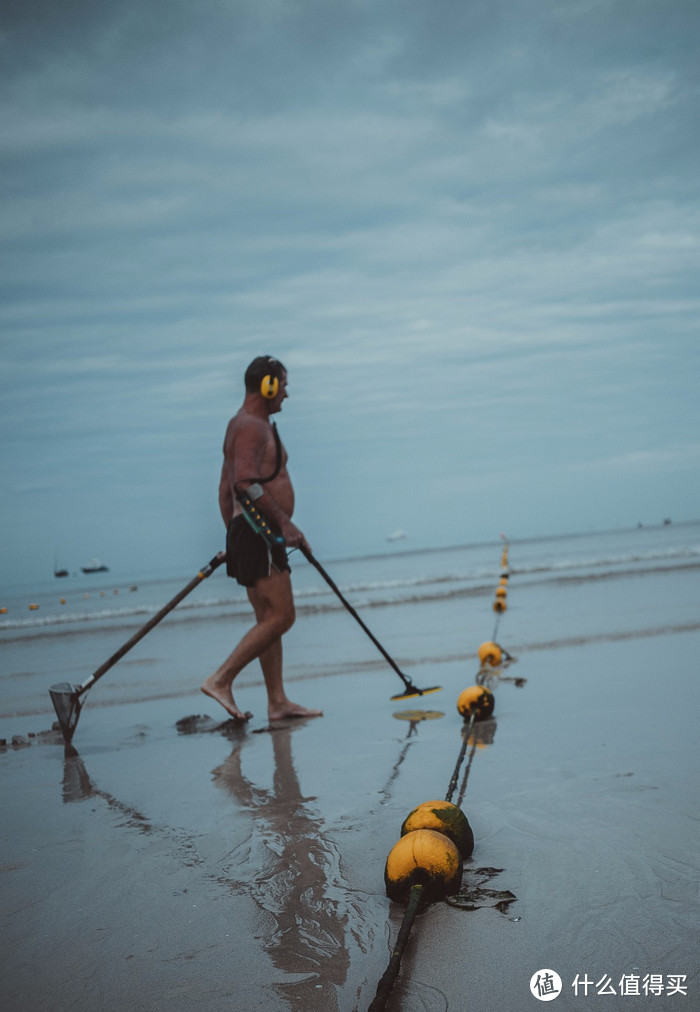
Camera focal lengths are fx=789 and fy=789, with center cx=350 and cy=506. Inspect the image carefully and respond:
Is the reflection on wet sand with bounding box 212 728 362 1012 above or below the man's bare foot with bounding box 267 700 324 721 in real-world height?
above

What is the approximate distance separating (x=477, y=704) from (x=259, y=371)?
2.37 meters

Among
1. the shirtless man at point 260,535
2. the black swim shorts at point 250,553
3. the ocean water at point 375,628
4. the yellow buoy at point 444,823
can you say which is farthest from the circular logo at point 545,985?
the ocean water at point 375,628

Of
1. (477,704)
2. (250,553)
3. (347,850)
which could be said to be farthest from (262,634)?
(347,850)

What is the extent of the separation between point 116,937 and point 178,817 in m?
1.04

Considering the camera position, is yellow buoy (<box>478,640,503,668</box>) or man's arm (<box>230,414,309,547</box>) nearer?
man's arm (<box>230,414,309,547</box>)

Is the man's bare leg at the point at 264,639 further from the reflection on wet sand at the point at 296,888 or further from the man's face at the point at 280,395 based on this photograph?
the reflection on wet sand at the point at 296,888

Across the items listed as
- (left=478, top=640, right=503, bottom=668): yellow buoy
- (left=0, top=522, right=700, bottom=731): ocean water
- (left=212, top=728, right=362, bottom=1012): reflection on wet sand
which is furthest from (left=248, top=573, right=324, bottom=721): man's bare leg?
(left=0, top=522, right=700, bottom=731): ocean water

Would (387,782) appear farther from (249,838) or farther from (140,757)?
(140,757)

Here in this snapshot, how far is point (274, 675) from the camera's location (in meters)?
5.02

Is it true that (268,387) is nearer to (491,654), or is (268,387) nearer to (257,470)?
(257,470)

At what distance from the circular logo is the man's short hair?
370 centimetres

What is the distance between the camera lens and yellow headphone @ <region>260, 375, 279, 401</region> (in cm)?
484

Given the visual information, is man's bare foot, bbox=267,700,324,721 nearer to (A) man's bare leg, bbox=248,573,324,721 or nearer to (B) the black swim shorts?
(A) man's bare leg, bbox=248,573,324,721

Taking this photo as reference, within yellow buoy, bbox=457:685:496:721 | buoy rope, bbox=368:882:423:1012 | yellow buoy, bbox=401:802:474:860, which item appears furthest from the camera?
yellow buoy, bbox=457:685:496:721
